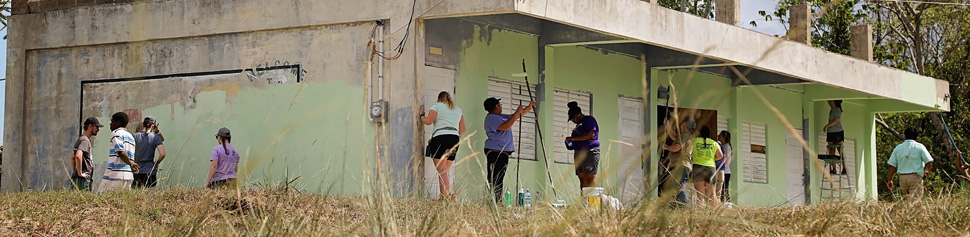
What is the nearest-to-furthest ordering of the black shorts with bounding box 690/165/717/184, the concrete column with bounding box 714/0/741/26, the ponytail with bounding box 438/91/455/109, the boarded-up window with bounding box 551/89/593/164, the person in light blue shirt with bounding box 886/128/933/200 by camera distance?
the ponytail with bounding box 438/91/455/109, the black shorts with bounding box 690/165/717/184, the boarded-up window with bounding box 551/89/593/164, the person in light blue shirt with bounding box 886/128/933/200, the concrete column with bounding box 714/0/741/26

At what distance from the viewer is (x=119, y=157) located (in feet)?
42.6

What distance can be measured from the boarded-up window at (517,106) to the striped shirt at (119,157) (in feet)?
13.2

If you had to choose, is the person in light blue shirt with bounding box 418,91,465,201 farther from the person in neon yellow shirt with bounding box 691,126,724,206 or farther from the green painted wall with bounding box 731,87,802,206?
the green painted wall with bounding box 731,87,802,206

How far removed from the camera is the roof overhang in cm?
1346

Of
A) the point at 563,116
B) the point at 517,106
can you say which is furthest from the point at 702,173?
the point at 517,106

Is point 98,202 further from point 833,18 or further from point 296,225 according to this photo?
point 833,18

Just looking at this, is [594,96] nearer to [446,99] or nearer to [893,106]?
[446,99]

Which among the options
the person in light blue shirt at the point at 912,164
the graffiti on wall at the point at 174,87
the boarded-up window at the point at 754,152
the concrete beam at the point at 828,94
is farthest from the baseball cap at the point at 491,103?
the concrete beam at the point at 828,94

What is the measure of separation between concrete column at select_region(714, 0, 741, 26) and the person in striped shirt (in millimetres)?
8028

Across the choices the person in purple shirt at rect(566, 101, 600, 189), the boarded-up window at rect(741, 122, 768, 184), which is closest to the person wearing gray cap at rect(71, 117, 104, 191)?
the person in purple shirt at rect(566, 101, 600, 189)

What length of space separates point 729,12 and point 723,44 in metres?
1.22

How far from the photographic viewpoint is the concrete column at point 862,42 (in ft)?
69.4

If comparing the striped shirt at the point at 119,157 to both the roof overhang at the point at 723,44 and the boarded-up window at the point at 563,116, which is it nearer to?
the roof overhang at the point at 723,44

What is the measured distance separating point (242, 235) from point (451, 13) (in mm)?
6642
